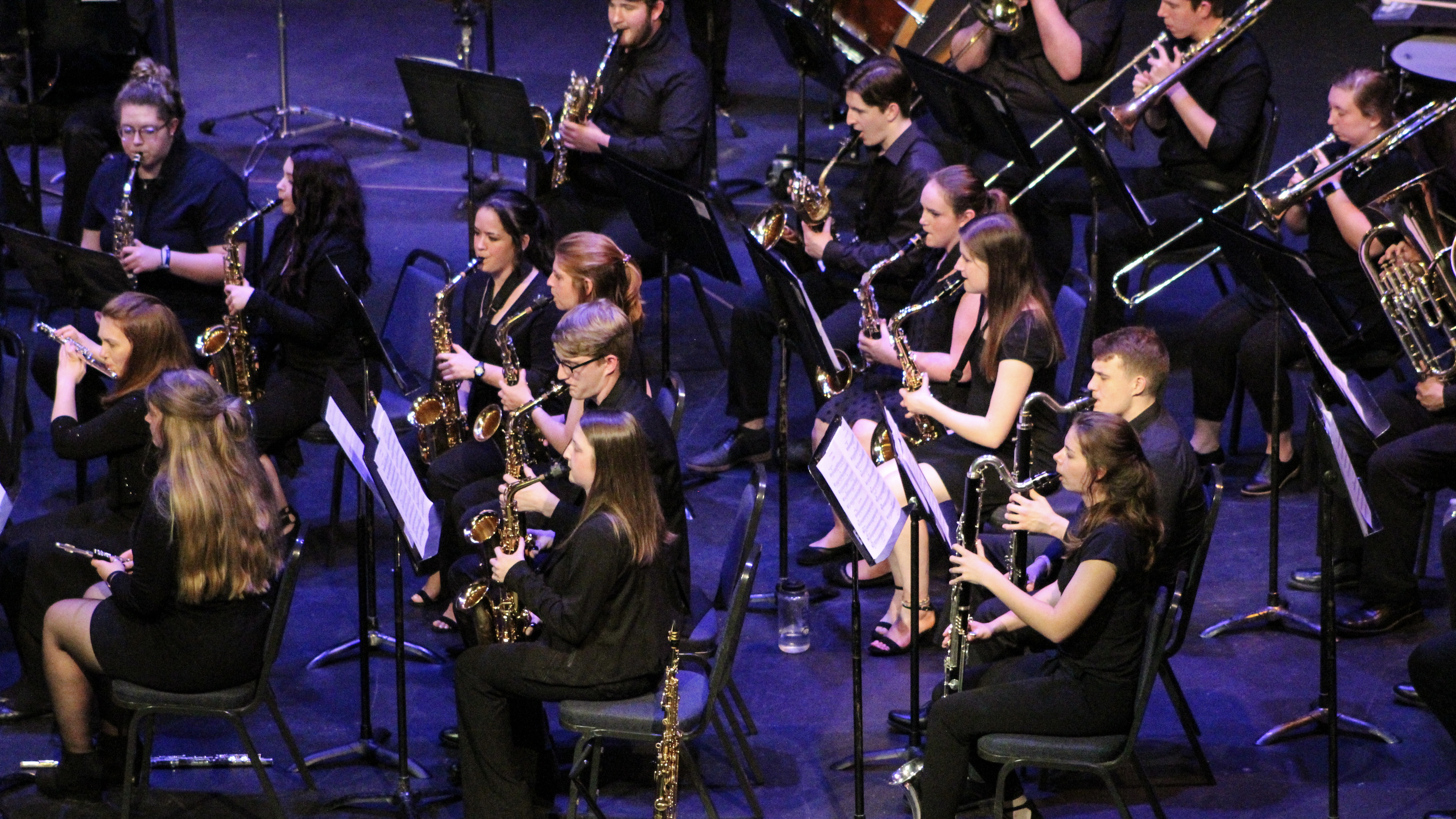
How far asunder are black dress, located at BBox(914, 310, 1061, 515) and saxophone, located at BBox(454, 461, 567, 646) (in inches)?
52.1

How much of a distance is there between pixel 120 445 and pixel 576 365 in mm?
1378

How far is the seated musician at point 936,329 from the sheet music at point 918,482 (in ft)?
3.27

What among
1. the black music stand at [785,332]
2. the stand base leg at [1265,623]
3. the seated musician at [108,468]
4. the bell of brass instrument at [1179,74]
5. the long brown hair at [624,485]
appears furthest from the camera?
the bell of brass instrument at [1179,74]

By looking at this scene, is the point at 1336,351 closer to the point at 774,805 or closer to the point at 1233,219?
the point at 1233,219

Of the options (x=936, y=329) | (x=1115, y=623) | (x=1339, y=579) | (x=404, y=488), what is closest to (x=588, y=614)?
(x=404, y=488)

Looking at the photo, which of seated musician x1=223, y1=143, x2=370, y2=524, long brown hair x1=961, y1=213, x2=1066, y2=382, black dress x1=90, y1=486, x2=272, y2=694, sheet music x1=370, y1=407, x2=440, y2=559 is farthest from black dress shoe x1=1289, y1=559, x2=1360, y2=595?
black dress x1=90, y1=486, x2=272, y2=694

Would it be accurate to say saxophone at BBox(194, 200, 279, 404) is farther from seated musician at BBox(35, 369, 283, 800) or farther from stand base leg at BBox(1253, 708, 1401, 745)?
stand base leg at BBox(1253, 708, 1401, 745)

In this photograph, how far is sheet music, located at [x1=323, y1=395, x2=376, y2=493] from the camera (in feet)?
13.2

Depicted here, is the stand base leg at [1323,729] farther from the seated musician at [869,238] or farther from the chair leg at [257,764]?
the chair leg at [257,764]

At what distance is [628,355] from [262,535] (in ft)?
3.64

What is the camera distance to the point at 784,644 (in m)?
5.09

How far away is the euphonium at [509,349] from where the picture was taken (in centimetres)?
500

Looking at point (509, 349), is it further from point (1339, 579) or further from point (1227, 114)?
point (1227, 114)

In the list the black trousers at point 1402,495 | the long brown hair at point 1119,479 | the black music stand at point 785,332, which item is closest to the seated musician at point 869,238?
the black music stand at point 785,332
